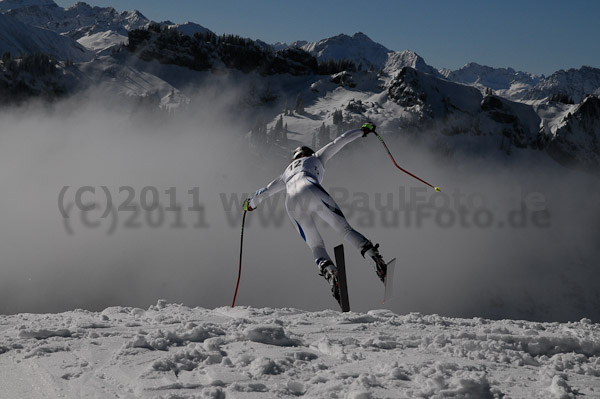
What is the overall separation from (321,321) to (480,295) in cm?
12855

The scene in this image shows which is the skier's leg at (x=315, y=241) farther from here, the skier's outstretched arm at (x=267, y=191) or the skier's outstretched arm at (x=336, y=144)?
the skier's outstretched arm at (x=336, y=144)

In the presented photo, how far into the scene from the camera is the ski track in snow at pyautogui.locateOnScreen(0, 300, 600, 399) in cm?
404

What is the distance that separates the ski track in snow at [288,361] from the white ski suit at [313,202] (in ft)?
6.40

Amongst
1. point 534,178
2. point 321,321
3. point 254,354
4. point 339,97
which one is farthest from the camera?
point 534,178

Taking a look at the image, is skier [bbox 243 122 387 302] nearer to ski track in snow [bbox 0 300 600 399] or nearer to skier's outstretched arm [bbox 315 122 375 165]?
skier's outstretched arm [bbox 315 122 375 165]

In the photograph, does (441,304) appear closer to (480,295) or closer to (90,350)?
(480,295)

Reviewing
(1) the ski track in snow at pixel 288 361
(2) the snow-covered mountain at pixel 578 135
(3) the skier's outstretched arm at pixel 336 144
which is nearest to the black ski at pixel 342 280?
(1) the ski track in snow at pixel 288 361

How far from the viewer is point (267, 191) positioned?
9.71m

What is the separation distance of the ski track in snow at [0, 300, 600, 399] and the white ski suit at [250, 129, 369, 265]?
1.95 m

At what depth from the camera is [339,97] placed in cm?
10062

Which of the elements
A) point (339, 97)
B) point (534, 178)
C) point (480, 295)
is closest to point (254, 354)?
point (339, 97)

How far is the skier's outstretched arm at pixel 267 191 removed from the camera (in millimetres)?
9500

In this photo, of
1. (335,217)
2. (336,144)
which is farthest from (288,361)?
(336,144)

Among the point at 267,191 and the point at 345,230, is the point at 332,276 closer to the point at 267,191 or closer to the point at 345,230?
the point at 345,230
